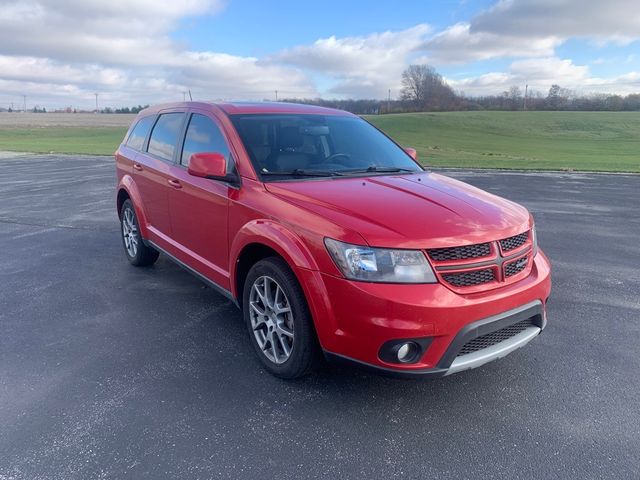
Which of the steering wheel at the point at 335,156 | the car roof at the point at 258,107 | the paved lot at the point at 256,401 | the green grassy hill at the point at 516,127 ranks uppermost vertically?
the green grassy hill at the point at 516,127

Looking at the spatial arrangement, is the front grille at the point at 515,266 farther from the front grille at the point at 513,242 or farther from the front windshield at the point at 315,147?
the front windshield at the point at 315,147

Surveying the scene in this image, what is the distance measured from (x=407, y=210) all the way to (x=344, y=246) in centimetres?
54

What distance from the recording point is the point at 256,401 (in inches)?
123

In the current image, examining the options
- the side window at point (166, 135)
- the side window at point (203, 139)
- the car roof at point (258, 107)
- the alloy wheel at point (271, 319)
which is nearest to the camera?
the alloy wheel at point (271, 319)

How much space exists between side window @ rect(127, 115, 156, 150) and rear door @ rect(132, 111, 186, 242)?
18 centimetres

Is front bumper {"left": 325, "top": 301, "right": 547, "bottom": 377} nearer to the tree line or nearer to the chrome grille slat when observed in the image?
the chrome grille slat

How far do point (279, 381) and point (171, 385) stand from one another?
2.38 ft

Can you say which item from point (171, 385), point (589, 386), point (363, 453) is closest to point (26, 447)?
point (171, 385)

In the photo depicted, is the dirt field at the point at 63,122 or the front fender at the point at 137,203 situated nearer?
the front fender at the point at 137,203

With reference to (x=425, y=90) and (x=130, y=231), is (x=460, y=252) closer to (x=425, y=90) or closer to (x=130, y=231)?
(x=130, y=231)

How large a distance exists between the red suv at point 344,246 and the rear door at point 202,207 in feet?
0.06

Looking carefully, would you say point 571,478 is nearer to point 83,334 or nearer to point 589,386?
point 589,386

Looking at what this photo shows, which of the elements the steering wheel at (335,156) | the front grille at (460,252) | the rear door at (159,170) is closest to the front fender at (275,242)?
the front grille at (460,252)

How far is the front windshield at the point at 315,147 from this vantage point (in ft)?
12.6
